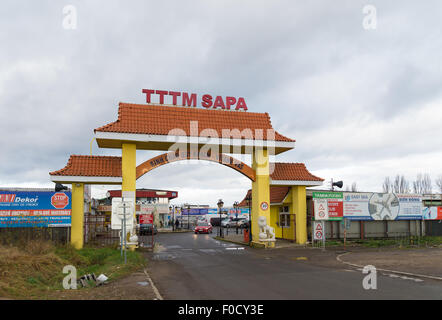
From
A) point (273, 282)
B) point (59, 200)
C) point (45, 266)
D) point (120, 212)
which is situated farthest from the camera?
point (59, 200)

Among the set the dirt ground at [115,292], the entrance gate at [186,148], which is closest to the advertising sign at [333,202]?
the entrance gate at [186,148]

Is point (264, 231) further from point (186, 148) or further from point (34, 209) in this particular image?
point (34, 209)

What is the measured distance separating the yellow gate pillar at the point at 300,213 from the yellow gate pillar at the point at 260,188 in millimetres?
2281

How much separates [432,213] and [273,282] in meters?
23.8

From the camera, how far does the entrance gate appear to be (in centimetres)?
2189

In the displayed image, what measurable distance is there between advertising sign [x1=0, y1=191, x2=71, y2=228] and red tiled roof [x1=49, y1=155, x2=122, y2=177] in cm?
133

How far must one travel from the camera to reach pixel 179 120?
78.9 ft

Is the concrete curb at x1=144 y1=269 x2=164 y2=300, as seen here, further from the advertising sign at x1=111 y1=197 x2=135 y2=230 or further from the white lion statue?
the white lion statue

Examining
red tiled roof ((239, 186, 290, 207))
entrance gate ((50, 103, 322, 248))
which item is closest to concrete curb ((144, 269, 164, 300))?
entrance gate ((50, 103, 322, 248))

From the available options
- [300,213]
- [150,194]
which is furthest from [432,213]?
[150,194]

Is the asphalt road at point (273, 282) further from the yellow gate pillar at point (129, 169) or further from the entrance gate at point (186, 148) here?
the entrance gate at point (186, 148)

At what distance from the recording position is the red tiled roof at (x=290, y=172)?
25.9 metres
